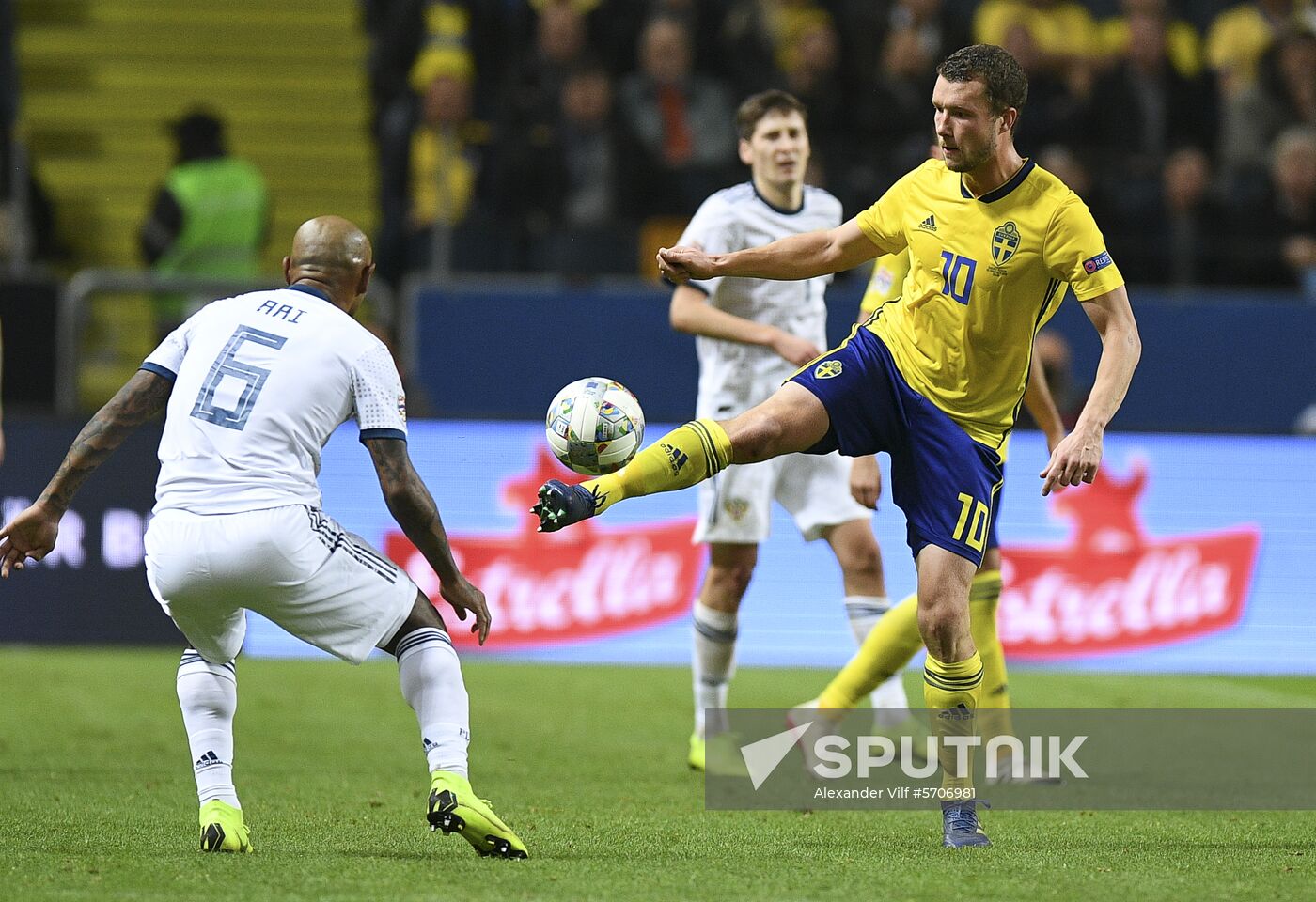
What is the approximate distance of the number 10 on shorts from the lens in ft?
18.5

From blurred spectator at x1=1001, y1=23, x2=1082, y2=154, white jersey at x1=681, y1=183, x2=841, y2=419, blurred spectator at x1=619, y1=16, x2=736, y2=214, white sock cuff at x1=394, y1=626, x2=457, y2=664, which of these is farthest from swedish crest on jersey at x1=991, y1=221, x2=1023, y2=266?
blurred spectator at x1=1001, y1=23, x2=1082, y2=154

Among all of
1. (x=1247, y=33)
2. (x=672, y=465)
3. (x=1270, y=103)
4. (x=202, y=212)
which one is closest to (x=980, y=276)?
(x=672, y=465)

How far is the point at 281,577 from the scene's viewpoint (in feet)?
16.9

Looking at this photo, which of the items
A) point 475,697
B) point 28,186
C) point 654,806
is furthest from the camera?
point 28,186

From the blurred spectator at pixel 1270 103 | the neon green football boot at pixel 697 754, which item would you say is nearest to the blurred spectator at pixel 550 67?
the blurred spectator at pixel 1270 103

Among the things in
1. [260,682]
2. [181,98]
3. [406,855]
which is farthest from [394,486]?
[181,98]

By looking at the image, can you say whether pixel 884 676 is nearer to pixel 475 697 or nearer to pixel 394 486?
pixel 394 486

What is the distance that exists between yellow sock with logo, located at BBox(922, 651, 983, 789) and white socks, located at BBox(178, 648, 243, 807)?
2.05 m

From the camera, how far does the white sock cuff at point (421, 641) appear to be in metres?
5.36

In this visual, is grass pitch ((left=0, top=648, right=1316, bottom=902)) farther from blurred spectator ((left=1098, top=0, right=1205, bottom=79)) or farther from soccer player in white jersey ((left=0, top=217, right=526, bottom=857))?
blurred spectator ((left=1098, top=0, right=1205, bottom=79))

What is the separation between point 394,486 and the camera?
5.11 meters

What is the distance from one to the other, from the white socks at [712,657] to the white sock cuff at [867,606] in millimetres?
481

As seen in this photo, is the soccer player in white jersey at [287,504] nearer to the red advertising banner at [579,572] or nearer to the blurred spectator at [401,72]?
the red advertising banner at [579,572]

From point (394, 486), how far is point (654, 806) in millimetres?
1942
